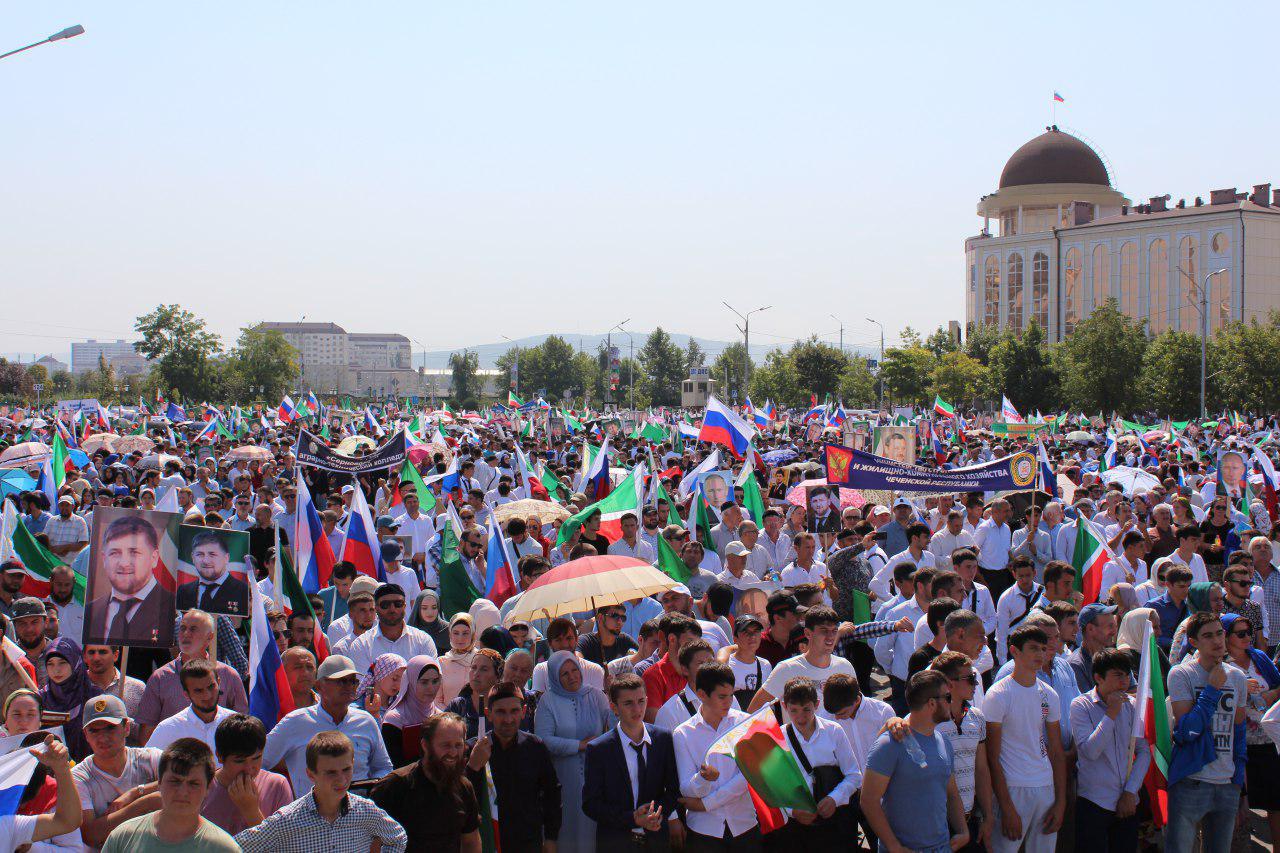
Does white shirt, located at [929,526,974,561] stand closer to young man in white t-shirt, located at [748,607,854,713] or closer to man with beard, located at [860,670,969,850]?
young man in white t-shirt, located at [748,607,854,713]

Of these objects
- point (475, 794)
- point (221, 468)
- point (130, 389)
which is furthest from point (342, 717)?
point (130, 389)

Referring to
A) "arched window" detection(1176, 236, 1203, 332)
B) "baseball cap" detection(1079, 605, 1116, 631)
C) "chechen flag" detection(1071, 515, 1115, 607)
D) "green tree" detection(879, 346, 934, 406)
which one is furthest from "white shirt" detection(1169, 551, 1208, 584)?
"arched window" detection(1176, 236, 1203, 332)

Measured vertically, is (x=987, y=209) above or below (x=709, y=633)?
above

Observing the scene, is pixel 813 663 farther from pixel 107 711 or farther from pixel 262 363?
pixel 262 363

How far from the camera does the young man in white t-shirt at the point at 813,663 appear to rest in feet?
21.9

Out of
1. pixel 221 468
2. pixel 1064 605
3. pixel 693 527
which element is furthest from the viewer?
pixel 221 468

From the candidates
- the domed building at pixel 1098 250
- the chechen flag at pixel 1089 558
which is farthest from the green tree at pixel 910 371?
the chechen flag at pixel 1089 558

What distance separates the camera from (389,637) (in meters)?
7.67

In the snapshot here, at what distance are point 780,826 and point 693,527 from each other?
676cm

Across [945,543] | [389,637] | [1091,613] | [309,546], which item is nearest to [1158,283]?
[945,543]

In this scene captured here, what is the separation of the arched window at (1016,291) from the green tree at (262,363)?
54.5 meters

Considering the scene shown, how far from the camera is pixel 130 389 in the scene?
115812 millimetres

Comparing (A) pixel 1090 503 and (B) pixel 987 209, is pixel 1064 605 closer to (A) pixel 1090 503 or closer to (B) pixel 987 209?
(A) pixel 1090 503

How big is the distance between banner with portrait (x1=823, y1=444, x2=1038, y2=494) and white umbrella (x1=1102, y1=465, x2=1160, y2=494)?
3818 millimetres
